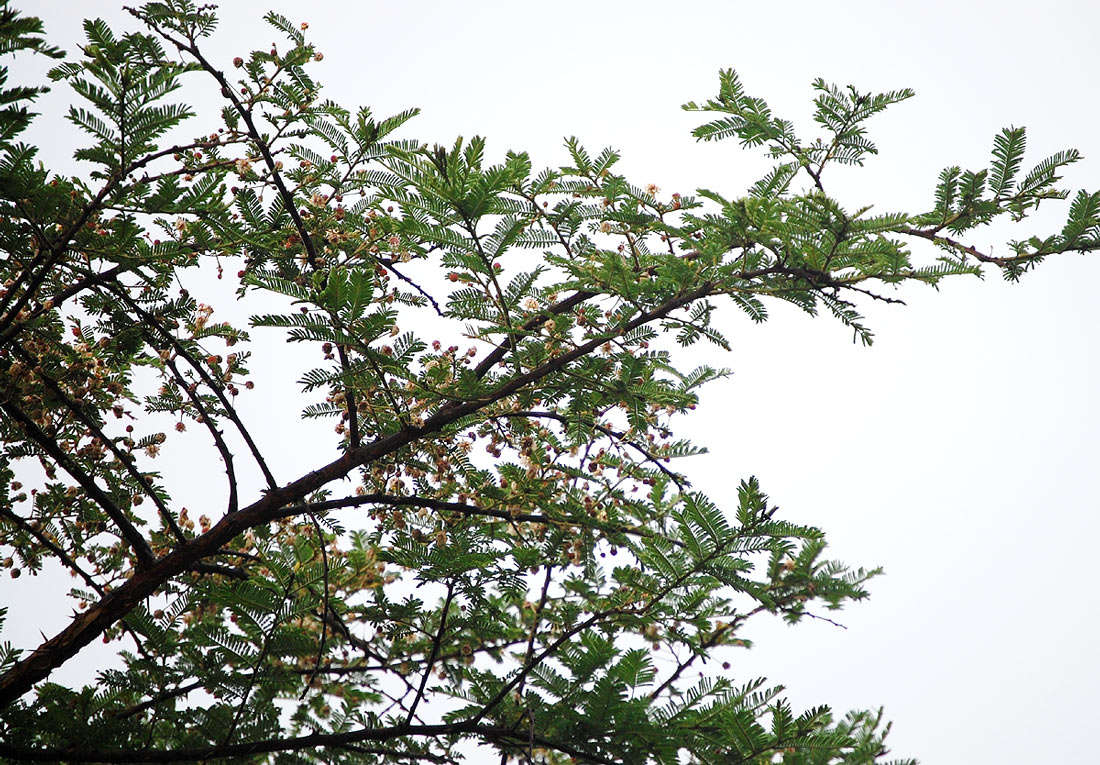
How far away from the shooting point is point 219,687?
356cm

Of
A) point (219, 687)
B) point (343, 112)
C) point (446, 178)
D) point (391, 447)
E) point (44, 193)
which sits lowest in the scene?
point (219, 687)

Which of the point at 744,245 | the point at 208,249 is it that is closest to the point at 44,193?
the point at 208,249

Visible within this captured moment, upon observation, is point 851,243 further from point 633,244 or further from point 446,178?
point 446,178

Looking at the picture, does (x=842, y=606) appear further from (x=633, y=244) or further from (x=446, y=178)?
(x=446, y=178)

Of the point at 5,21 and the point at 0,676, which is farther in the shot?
the point at 0,676

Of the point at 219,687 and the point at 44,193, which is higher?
the point at 44,193

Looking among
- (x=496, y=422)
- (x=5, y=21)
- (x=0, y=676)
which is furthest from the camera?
(x=496, y=422)

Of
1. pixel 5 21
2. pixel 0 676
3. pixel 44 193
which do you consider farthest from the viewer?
pixel 0 676

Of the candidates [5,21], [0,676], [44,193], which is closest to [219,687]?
[0,676]

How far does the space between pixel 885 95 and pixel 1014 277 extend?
0.76 metres

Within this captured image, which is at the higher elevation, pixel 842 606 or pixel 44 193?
pixel 44 193

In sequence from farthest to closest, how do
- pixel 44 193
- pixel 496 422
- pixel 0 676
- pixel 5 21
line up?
pixel 496 422, pixel 0 676, pixel 44 193, pixel 5 21

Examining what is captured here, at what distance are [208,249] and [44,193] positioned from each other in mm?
649

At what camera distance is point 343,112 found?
12.9 feet
